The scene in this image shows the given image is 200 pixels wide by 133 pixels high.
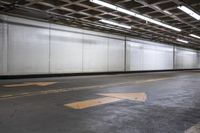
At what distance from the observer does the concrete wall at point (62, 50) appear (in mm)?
12937

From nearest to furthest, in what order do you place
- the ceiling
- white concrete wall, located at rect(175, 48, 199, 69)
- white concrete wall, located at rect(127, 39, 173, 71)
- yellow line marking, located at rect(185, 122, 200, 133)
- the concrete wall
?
yellow line marking, located at rect(185, 122, 200, 133) → the ceiling → the concrete wall → white concrete wall, located at rect(127, 39, 173, 71) → white concrete wall, located at rect(175, 48, 199, 69)

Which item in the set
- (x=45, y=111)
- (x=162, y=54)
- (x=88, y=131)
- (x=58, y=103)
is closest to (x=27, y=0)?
(x=58, y=103)

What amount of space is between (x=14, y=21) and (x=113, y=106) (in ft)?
33.3

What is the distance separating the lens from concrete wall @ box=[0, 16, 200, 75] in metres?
12.9

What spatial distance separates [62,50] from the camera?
52.2 feet

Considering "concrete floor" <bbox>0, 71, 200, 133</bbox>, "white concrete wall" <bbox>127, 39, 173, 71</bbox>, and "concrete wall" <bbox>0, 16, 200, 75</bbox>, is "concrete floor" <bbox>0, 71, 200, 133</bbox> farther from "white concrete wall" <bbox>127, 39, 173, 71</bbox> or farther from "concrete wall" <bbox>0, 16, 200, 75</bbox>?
"white concrete wall" <bbox>127, 39, 173, 71</bbox>

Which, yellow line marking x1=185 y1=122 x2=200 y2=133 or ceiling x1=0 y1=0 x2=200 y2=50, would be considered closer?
yellow line marking x1=185 y1=122 x2=200 y2=133

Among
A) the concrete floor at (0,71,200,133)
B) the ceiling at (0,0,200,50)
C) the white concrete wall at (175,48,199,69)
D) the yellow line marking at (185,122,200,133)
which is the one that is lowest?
the yellow line marking at (185,122,200,133)

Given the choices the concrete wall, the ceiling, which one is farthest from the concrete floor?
the concrete wall

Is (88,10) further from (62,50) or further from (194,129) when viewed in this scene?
(194,129)

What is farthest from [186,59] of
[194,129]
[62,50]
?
[194,129]

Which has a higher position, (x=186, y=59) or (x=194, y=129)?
(x=186, y=59)

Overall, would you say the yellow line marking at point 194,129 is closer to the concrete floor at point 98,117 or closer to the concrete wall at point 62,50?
the concrete floor at point 98,117

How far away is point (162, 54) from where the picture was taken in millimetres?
28094
